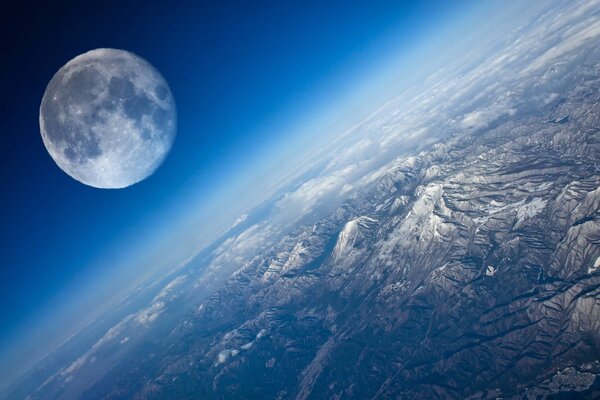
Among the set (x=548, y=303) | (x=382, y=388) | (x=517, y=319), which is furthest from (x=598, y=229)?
(x=382, y=388)

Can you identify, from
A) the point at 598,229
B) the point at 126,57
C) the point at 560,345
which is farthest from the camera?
the point at 598,229

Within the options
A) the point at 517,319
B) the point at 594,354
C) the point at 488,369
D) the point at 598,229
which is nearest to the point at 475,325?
the point at 517,319

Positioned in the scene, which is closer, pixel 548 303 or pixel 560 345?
pixel 560 345

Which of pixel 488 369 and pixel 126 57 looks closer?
pixel 126 57

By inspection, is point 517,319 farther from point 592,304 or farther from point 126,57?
point 126,57

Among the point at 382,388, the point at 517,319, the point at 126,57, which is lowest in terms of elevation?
the point at 517,319

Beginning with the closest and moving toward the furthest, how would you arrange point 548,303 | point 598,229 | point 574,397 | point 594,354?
point 574,397
point 594,354
point 548,303
point 598,229

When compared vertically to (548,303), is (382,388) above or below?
above

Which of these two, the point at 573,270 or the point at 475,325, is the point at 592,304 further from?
the point at 475,325

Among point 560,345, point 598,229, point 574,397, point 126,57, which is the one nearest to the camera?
point 126,57
